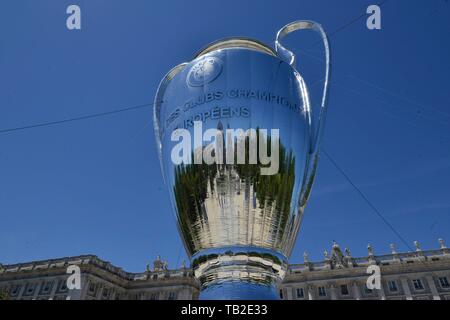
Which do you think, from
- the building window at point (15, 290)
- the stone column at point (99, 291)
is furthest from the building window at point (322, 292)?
the building window at point (15, 290)

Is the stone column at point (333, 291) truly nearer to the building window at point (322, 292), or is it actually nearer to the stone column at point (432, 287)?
the building window at point (322, 292)

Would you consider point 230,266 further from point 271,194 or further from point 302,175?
point 302,175

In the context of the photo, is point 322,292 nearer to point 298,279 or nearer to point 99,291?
point 298,279

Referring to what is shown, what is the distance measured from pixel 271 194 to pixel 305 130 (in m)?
0.53

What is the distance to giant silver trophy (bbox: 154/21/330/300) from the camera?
2.11 meters

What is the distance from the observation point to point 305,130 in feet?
7.90

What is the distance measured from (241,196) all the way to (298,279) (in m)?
42.7

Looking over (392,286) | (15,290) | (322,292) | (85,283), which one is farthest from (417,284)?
(15,290)

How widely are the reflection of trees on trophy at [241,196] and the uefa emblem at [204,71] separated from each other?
37cm

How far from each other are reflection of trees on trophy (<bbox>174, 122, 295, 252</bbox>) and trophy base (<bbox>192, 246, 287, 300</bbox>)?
0.07m

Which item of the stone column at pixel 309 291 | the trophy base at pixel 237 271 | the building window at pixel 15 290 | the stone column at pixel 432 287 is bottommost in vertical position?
the trophy base at pixel 237 271

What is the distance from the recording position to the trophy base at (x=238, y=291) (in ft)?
6.42

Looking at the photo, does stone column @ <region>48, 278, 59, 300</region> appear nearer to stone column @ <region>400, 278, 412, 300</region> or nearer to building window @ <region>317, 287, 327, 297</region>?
building window @ <region>317, 287, 327, 297</region>
